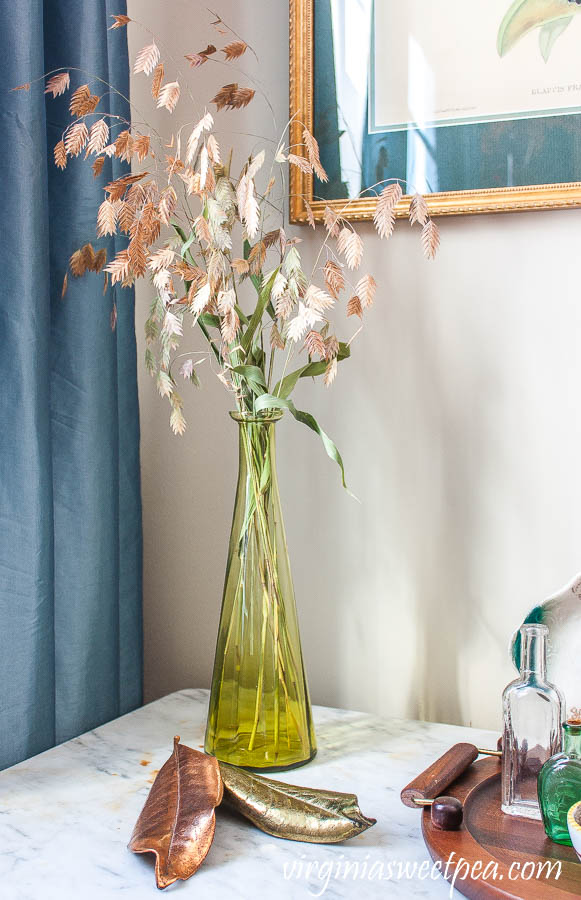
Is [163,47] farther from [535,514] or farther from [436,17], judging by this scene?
[535,514]

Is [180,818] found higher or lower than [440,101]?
lower

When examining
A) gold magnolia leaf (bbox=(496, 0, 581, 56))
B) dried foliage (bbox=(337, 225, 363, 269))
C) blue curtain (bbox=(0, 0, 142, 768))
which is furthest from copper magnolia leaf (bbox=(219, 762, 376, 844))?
gold magnolia leaf (bbox=(496, 0, 581, 56))

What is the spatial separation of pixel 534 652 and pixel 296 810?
0.88 feet

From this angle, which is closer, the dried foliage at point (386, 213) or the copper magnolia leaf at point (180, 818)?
the copper magnolia leaf at point (180, 818)

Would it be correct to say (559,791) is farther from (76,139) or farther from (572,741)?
(76,139)

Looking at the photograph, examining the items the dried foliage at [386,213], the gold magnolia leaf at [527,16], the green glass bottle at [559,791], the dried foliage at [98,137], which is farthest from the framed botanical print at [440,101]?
the green glass bottle at [559,791]

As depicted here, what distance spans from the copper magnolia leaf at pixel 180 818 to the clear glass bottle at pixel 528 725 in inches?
11.0

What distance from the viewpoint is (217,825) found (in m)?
0.83

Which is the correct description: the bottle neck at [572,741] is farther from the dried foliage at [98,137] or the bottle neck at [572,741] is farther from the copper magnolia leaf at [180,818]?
the dried foliage at [98,137]

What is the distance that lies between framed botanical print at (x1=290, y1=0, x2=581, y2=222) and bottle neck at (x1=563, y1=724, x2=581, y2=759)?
1.99ft

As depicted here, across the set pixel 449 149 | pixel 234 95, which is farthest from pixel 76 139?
pixel 449 149

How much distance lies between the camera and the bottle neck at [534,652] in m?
0.80

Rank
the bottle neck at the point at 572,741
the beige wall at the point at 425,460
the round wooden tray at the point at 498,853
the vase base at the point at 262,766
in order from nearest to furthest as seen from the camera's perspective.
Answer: the round wooden tray at the point at 498,853 < the bottle neck at the point at 572,741 < the vase base at the point at 262,766 < the beige wall at the point at 425,460

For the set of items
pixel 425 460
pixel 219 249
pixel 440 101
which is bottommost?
pixel 425 460
